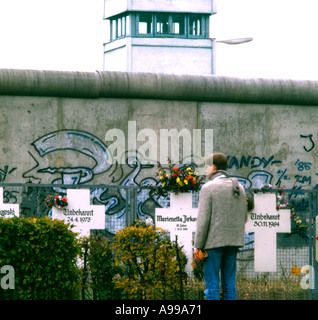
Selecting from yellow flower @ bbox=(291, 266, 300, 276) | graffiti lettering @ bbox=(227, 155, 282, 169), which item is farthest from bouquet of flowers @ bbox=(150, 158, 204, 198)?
graffiti lettering @ bbox=(227, 155, 282, 169)

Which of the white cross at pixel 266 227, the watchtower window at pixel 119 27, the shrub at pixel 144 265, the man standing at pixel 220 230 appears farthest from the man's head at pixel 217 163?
the watchtower window at pixel 119 27

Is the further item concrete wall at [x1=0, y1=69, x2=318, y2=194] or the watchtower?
the watchtower

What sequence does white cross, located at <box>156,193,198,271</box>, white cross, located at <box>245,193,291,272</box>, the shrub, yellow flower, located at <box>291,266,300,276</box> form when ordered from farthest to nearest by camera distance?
yellow flower, located at <box>291,266,300,276</box>
white cross, located at <box>245,193,291,272</box>
white cross, located at <box>156,193,198,271</box>
the shrub

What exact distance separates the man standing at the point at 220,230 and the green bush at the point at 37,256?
1659 millimetres

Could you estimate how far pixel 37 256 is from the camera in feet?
32.6

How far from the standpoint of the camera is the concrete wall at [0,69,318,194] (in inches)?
572

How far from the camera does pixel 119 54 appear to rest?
2805 inches

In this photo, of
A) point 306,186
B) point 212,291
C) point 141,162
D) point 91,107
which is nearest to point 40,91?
point 91,107

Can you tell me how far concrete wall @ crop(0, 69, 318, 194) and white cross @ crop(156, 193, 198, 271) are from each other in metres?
3.35

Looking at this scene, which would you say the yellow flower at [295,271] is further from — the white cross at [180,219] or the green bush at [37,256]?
the green bush at [37,256]

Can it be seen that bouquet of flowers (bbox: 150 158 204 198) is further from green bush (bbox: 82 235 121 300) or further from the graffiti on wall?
the graffiti on wall

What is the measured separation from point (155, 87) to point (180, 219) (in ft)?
12.9

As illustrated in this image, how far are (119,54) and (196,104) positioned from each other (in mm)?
56666

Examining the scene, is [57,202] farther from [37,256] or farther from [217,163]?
[217,163]
